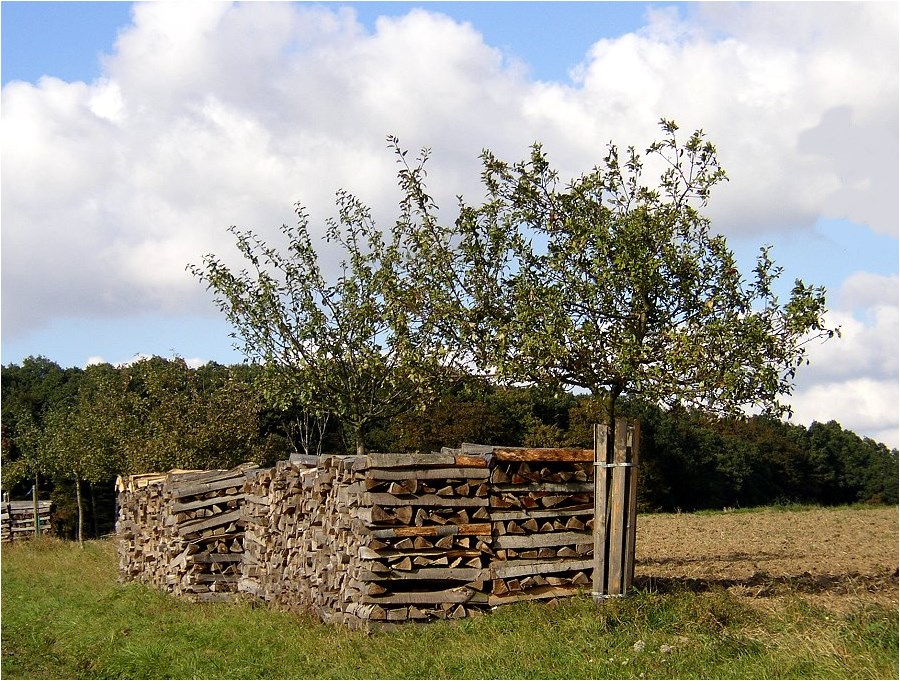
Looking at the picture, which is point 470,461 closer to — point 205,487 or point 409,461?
point 409,461

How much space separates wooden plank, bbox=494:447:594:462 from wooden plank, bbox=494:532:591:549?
35.8 inches

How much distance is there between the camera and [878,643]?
798 cm

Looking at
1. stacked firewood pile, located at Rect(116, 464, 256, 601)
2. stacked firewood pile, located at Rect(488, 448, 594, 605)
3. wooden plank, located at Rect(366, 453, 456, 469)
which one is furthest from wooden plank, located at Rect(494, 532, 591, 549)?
stacked firewood pile, located at Rect(116, 464, 256, 601)

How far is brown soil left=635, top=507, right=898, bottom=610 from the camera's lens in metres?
12.2

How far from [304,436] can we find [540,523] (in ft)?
84.2

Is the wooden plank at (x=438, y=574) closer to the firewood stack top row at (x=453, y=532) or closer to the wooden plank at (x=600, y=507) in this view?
the firewood stack top row at (x=453, y=532)

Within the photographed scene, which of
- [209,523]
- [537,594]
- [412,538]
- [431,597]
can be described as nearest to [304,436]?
[209,523]

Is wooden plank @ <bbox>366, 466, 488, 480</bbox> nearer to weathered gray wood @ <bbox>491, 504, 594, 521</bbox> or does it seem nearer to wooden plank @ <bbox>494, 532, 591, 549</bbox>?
weathered gray wood @ <bbox>491, 504, 594, 521</bbox>

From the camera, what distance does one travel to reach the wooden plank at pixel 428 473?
11492mm

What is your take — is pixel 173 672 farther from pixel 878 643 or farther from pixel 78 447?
pixel 78 447

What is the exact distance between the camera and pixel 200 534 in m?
16.9

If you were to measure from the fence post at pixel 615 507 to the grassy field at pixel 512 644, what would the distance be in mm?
329

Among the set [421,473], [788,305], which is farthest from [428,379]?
[788,305]

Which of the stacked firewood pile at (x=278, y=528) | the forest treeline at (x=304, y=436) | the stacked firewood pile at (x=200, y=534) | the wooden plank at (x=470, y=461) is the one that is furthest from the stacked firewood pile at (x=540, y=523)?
the stacked firewood pile at (x=200, y=534)
